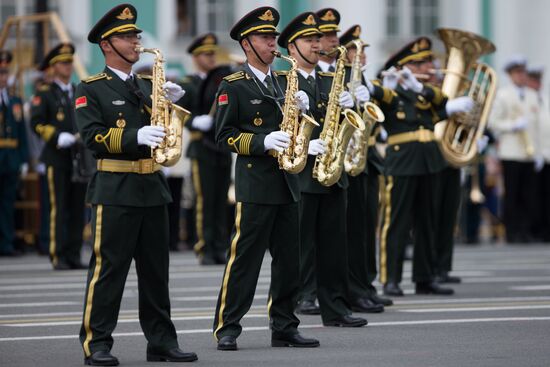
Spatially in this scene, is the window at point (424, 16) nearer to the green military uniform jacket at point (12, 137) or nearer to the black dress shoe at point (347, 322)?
the green military uniform jacket at point (12, 137)

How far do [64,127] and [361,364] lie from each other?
8.02 m

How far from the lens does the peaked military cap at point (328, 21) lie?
12703 mm

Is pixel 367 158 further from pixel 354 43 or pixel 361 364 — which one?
pixel 361 364

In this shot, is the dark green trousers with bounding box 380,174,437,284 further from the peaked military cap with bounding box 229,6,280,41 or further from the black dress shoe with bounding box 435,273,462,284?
the peaked military cap with bounding box 229,6,280,41

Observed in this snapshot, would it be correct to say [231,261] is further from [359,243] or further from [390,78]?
[390,78]

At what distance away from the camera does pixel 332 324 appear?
12062mm

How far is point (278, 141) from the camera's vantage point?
1054 cm

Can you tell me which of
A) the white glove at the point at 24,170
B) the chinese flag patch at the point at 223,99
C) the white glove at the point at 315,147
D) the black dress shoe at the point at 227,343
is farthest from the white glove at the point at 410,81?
the white glove at the point at 24,170

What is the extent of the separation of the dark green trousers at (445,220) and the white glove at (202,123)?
3.38m

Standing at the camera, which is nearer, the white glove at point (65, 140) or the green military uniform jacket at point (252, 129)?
the green military uniform jacket at point (252, 129)

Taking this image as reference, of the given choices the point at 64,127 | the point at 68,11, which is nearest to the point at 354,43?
the point at 64,127

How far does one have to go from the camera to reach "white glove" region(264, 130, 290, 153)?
10547mm

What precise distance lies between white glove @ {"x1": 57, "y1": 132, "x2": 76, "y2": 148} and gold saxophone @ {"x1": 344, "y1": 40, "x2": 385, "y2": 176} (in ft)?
16.2

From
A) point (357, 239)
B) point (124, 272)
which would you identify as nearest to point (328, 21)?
point (357, 239)
